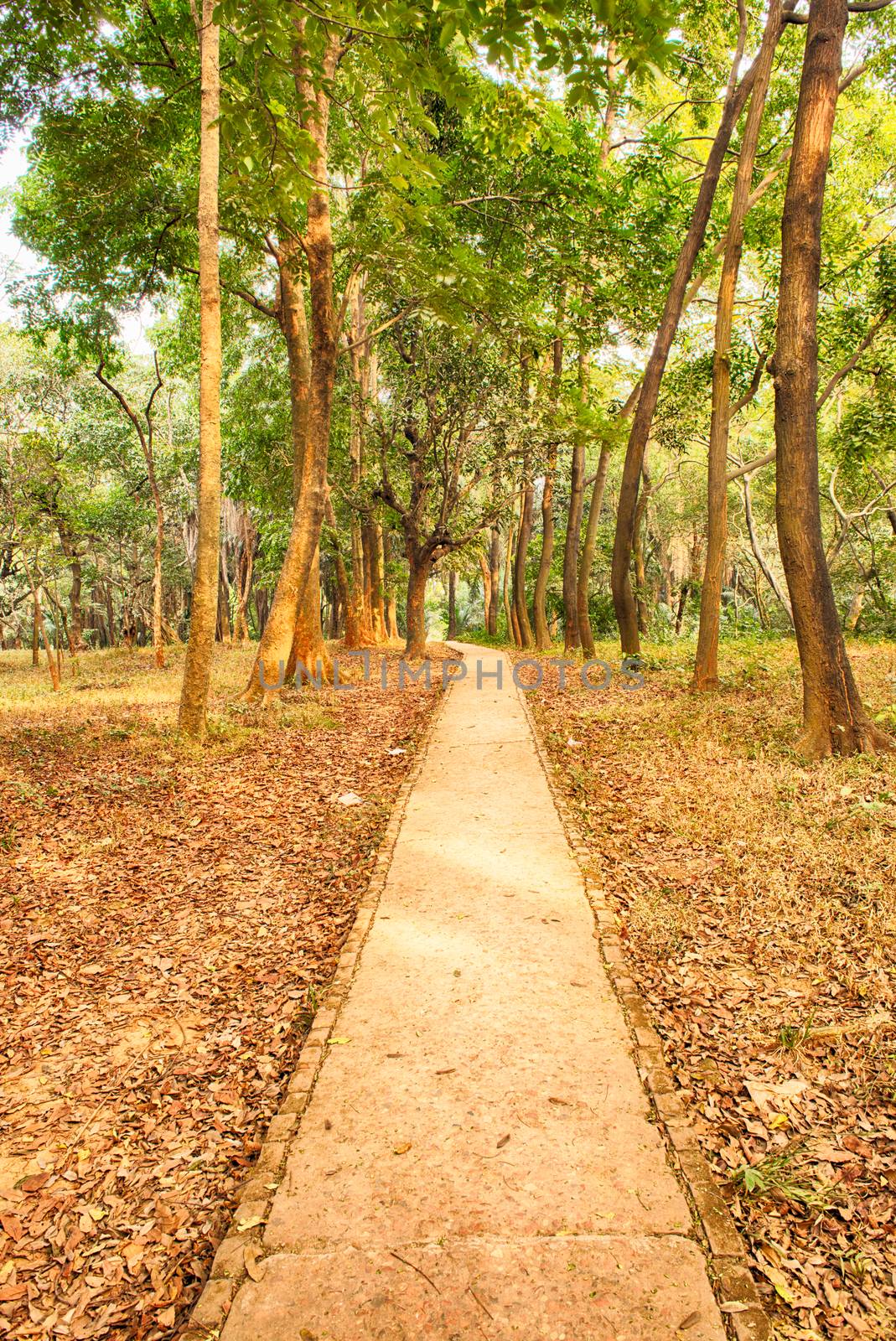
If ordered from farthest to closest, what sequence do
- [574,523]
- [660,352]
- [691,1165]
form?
[574,523] → [660,352] → [691,1165]

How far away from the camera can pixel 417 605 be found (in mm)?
16141

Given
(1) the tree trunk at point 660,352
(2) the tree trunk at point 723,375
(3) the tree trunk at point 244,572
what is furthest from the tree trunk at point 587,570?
(3) the tree trunk at point 244,572

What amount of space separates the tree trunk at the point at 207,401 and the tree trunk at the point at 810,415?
5.75 metres

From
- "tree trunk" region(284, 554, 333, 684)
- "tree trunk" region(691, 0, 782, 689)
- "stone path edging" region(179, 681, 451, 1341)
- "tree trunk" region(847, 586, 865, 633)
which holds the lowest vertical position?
"stone path edging" region(179, 681, 451, 1341)

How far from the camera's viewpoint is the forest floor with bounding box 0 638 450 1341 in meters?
2.39

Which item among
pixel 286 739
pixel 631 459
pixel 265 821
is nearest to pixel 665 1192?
pixel 265 821

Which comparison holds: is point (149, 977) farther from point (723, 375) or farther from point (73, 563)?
point (73, 563)

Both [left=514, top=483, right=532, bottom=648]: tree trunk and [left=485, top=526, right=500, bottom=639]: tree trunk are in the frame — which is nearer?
[left=514, top=483, right=532, bottom=648]: tree trunk

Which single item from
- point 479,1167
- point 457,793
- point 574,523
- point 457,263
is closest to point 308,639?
point 457,793

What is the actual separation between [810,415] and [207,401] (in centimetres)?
624

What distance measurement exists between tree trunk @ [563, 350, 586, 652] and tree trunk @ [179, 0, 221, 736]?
8.07m

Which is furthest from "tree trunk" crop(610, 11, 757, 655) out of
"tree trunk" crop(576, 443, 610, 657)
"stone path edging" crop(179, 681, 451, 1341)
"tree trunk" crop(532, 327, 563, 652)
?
"stone path edging" crop(179, 681, 451, 1341)

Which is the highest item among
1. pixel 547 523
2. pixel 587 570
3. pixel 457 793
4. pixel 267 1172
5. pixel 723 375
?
pixel 723 375

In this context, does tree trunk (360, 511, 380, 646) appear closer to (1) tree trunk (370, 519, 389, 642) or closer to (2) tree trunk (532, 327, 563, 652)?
(1) tree trunk (370, 519, 389, 642)
